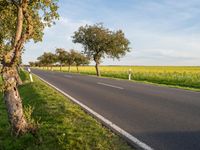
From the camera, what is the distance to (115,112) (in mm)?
9625

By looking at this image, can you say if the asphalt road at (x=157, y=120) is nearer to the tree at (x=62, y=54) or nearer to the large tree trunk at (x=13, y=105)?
the large tree trunk at (x=13, y=105)

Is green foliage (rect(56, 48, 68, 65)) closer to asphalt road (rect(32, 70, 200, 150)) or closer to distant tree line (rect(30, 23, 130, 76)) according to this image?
distant tree line (rect(30, 23, 130, 76))

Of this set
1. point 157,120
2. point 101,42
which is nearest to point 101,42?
point 101,42

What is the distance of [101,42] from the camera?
44594mm

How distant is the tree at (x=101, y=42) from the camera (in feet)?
145

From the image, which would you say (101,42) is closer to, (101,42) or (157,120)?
(101,42)

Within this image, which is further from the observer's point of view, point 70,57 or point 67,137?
point 70,57

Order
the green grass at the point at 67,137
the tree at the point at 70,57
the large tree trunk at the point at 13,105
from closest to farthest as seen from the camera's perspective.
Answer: the green grass at the point at 67,137
the large tree trunk at the point at 13,105
the tree at the point at 70,57

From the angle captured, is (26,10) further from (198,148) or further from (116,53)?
(116,53)

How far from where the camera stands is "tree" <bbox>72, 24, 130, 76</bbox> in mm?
44250

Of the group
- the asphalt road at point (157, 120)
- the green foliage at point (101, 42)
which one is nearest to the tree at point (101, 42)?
the green foliage at point (101, 42)

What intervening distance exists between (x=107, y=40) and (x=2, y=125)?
118 ft

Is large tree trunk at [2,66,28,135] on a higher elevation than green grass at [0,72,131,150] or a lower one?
higher

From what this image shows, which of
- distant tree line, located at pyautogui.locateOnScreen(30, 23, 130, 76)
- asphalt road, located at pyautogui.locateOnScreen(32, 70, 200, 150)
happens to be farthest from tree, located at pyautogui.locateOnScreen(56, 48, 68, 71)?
asphalt road, located at pyautogui.locateOnScreen(32, 70, 200, 150)
